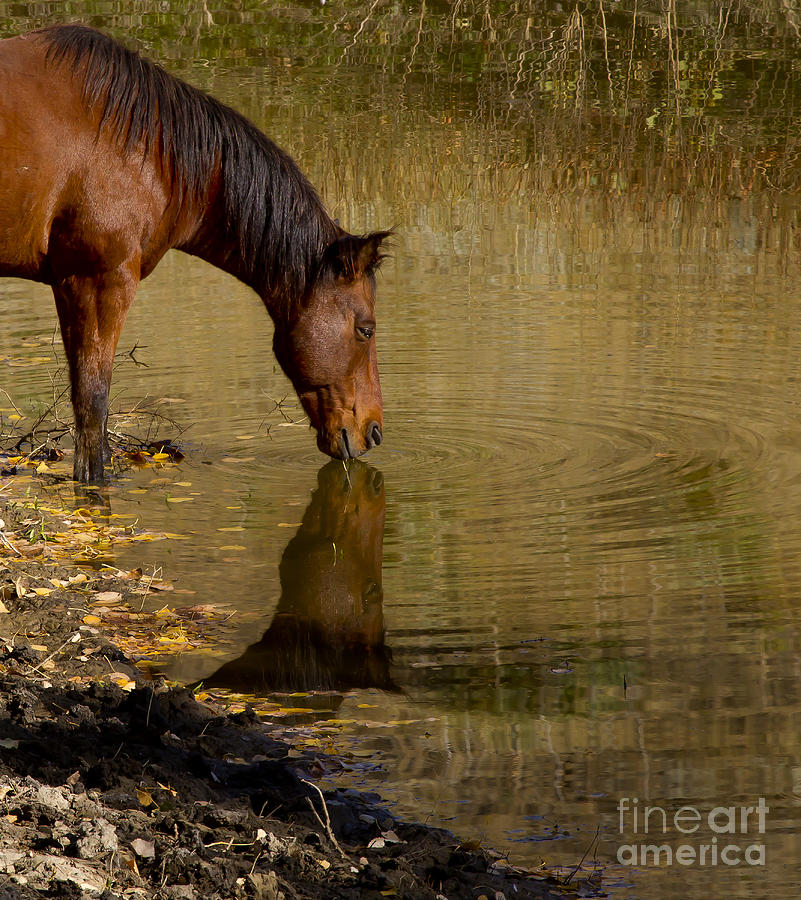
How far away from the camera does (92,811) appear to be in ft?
10.2

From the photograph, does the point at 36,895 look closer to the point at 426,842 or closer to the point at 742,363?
the point at 426,842

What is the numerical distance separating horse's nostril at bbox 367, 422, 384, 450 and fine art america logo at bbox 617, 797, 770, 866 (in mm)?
3598

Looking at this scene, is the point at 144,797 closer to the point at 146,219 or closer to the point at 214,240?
the point at 146,219

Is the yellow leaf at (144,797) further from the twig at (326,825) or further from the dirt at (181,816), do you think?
the twig at (326,825)

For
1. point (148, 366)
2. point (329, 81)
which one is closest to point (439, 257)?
point (148, 366)

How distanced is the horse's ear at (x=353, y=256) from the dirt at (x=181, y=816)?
3.08 meters

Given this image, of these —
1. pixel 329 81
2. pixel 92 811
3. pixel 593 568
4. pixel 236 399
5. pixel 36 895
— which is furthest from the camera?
pixel 329 81

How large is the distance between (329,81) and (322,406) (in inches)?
447

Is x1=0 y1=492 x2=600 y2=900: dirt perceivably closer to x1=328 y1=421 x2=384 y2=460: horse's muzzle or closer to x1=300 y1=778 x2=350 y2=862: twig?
x1=300 y1=778 x2=350 y2=862: twig

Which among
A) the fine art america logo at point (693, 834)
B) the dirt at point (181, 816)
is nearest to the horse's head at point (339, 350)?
the dirt at point (181, 816)

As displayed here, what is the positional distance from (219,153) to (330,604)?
2.53 m

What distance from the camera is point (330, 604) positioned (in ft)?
18.0

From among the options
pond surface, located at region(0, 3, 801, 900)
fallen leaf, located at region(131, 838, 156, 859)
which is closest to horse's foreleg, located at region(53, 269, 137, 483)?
pond surface, located at region(0, 3, 801, 900)

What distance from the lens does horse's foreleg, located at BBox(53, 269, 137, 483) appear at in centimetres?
642
